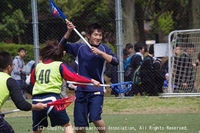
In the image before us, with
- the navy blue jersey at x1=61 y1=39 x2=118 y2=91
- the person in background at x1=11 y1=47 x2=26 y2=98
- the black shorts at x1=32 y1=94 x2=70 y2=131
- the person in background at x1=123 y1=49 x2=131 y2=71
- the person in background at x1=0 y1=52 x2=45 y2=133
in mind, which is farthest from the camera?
the person in background at x1=11 y1=47 x2=26 y2=98

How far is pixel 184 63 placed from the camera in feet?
55.7

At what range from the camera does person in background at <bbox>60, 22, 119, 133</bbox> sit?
960 centimetres

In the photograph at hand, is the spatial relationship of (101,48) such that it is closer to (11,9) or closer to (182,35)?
(182,35)

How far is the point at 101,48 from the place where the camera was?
9.84 metres

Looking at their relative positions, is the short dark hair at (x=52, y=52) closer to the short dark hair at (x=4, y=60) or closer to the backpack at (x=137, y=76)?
the short dark hair at (x=4, y=60)

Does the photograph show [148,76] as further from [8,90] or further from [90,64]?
[8,90]

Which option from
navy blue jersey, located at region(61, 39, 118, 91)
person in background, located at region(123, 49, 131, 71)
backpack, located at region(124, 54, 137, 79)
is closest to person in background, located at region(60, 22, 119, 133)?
navy blue jersey, located at region(61, 39, 118, 91)

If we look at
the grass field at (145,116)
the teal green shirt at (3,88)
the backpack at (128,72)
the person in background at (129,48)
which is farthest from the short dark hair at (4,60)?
the person in background at (129,48)

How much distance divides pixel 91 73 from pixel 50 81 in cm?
124

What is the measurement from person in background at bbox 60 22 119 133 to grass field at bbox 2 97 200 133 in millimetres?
1913

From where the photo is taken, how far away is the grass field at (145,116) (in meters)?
11.8

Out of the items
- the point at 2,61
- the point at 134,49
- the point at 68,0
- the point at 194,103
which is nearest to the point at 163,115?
the point at 194,103

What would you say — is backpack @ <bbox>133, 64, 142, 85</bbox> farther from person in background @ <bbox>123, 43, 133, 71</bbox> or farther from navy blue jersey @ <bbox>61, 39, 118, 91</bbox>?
navy blue jersey @ <bbox>61, 39, 118, 91</bbox>

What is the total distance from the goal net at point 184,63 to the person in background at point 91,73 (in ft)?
22.7
